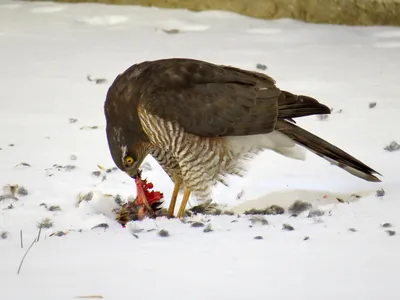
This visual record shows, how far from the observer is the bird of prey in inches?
218

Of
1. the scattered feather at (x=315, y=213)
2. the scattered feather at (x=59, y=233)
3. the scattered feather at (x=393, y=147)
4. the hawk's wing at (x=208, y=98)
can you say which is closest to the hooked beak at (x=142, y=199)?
the hawk's wing at (x=208, y=98)

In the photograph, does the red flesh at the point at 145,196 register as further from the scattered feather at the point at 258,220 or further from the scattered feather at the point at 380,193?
the scattered feather at the point at 380,193

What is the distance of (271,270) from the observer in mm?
4484

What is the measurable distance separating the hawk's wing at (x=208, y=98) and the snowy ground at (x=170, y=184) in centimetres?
49

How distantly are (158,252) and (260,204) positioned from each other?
125 centimetres

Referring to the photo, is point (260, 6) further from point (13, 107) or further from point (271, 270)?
point (271, 270)

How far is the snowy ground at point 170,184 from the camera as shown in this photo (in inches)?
174

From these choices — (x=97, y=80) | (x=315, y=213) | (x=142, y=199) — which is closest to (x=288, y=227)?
(x=315, y=213)

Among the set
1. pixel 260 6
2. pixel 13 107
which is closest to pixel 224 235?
pixel 13 107

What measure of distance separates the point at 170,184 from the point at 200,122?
81cm

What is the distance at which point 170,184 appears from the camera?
629cm

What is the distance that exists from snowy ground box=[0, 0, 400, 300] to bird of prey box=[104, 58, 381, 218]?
0.28 meters

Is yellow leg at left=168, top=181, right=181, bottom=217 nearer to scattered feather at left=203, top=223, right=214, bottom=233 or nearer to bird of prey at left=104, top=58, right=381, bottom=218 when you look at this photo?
bird of prey at left=104, top=58, right=381, bottom=218

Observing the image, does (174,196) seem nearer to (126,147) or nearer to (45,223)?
(126,147)
